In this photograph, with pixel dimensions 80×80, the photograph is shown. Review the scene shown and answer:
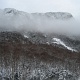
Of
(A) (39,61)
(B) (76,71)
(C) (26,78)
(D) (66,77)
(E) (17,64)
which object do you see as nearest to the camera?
(C) (26,78)

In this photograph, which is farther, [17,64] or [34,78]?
[17,64]

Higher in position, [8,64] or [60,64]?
[8,64]

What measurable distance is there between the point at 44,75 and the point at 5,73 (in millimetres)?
11281

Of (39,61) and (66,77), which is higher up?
(66,77)

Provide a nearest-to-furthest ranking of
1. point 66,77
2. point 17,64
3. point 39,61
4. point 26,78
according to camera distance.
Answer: point 26,78, point 66,77, point 17,64, point 39,61

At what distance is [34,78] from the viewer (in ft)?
240

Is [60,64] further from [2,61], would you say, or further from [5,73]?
[5,73]

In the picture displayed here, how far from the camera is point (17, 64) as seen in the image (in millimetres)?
82188

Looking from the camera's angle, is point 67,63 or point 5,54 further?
point 67,63

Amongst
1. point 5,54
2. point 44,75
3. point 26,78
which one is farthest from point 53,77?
point 5,54

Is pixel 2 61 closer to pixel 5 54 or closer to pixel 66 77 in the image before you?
pixel 5 54

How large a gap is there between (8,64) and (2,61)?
203 inches

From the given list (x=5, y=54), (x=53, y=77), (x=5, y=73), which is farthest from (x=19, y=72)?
(x=5, y=54)

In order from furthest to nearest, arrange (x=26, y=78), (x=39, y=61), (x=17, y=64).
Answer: (x=39, y=61), (x=17, y=64), (x=26, y=78)
